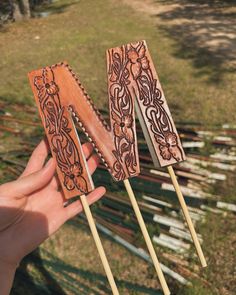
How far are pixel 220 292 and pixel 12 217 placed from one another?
327 centimetres

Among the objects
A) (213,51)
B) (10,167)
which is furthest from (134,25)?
(10,167)

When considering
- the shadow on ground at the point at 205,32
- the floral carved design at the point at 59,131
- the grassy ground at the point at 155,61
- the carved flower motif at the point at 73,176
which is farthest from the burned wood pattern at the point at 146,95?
the shadow on ground at the point at 205,32

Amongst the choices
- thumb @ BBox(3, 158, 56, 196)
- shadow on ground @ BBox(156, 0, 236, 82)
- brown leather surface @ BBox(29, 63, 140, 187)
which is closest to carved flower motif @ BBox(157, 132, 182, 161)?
brown leather surface @ BBox(29, 63, 140, 187)

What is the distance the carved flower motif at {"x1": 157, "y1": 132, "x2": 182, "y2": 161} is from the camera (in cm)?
420

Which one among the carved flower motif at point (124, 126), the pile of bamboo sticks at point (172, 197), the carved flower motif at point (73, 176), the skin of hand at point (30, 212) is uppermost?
the carved flower motif at point (124, 126)

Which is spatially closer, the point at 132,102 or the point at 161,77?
the point at 132,102

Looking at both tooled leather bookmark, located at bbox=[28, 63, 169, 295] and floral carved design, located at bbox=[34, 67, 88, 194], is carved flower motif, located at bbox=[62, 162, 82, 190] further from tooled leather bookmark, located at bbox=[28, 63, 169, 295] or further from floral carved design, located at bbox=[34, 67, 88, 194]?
tooled leather bookmark, located at bbox=[28, 63, 169, 295]

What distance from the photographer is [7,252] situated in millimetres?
4422

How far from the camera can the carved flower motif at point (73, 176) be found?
414cm

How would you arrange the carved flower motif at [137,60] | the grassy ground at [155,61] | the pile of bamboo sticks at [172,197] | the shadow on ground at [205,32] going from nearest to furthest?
the carved flower motif at [137,60] → the grassy ground at [155,61] → the pile of bamboo sticks at [172,197] → the shadow on ground at [205,32]

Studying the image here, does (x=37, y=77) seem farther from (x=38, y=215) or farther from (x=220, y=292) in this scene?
(x=220, y=292)

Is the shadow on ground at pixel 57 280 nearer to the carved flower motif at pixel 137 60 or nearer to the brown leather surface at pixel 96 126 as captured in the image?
the brown leather surface at pixel 96 126

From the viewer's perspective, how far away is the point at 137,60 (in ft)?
14.3

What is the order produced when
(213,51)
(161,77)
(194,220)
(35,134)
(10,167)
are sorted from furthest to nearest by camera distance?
(213,51) < (161,77) < (35,134) < (10,167) < (194,220)
